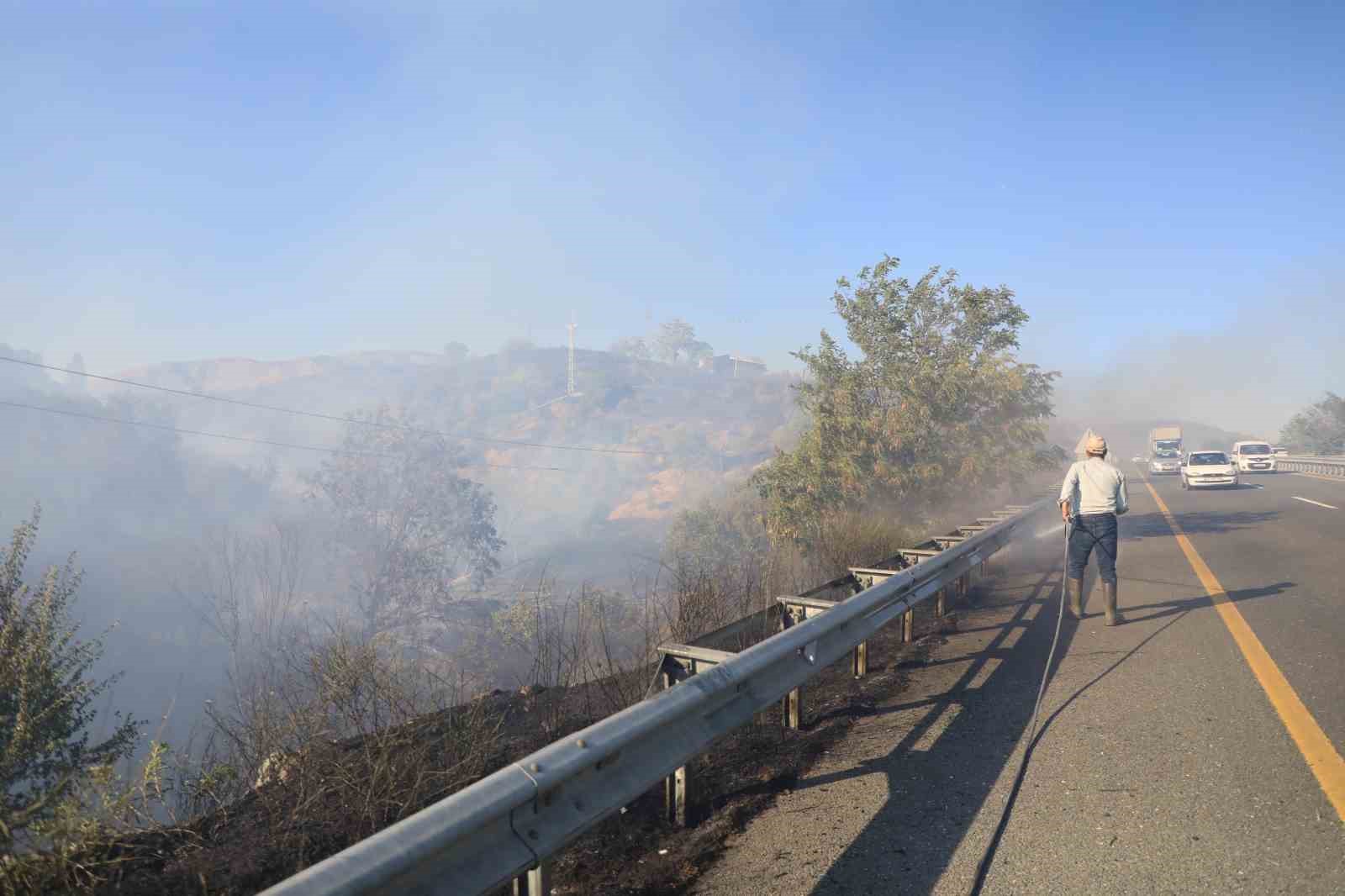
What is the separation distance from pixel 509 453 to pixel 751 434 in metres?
46.7

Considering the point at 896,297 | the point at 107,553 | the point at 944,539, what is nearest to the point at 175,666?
the point at 107,553

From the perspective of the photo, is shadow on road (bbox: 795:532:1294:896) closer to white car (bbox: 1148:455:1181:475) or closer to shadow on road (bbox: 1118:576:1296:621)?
shadow on road (bbox: 1118:576:1296:621)

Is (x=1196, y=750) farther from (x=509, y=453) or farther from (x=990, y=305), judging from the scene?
(x=509, y=453)

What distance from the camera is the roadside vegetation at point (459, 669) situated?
3.12m

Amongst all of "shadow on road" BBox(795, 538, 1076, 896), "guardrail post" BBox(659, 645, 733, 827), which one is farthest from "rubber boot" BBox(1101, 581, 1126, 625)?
"guardrail post" BBox(659, 645, 733, 827)

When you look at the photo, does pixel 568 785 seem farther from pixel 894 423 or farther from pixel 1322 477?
pixel 1322 477

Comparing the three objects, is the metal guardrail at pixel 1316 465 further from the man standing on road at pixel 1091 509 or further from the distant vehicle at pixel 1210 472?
the man standing on road at pixel 1091 509

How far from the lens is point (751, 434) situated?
493ft

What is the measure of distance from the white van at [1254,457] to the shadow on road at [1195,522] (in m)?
20.5

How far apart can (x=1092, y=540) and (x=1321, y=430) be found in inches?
2884

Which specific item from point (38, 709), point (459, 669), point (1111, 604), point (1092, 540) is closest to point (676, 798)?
point (38, 709)

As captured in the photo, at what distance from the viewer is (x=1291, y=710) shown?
15.9 feet

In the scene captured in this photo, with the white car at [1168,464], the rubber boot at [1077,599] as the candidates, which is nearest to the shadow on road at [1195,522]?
the rubber boot at [1077,599]

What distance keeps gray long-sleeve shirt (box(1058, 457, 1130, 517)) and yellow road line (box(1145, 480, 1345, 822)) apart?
55.0 inches
